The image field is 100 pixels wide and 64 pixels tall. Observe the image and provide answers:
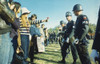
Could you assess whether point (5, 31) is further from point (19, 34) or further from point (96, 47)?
point (96, 47)

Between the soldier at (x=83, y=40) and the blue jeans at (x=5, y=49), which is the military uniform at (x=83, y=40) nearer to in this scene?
the soldier at (x=83, y=40)

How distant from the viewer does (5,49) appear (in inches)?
88.0

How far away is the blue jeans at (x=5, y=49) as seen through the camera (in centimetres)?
216

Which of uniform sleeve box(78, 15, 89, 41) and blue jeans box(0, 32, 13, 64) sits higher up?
uniform sleeve box(78, 15, 89, 41)

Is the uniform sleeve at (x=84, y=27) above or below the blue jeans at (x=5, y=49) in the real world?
above

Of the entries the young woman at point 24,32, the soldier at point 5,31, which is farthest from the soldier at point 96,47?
the young woman at point 24,32

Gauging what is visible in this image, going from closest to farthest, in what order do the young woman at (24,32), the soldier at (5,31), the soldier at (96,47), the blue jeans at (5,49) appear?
the soldier at (96,47) < the soldier at (5,31) < the blue jeans at (5,49) < the young woman at (24,32)

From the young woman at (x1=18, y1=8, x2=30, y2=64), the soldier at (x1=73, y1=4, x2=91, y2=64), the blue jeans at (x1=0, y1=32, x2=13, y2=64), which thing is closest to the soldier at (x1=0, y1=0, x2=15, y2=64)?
the blue jeans at (x1=0, y1=32, x2=13, y2=64)

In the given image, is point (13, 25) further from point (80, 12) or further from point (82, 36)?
point (80, 12)

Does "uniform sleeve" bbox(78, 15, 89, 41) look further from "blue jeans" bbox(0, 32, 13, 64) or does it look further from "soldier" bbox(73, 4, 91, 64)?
"blue jeans" bbox(0, 32, 13, 64)

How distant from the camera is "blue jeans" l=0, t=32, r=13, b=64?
2.16 meters

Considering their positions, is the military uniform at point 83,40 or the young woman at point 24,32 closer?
the military uniform at point 83,40

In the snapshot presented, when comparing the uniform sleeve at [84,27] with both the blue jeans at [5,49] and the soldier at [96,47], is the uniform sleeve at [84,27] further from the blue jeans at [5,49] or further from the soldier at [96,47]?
the blue jeans at [5,49]

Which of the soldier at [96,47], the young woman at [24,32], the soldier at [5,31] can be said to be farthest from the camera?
the young woman at [24,32]
